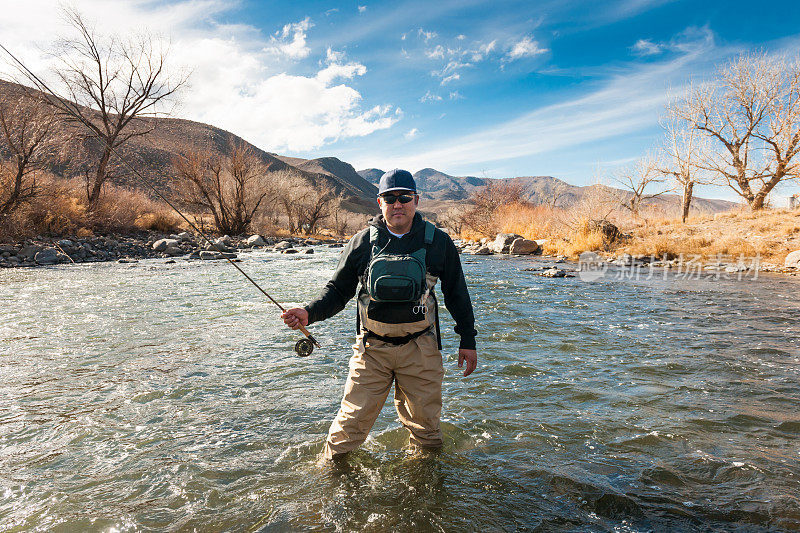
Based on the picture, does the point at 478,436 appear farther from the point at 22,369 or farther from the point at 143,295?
the point at 143,295

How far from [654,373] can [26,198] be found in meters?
20.8

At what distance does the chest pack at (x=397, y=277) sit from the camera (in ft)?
8.35

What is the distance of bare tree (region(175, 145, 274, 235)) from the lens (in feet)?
91.2

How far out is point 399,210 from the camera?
269cm

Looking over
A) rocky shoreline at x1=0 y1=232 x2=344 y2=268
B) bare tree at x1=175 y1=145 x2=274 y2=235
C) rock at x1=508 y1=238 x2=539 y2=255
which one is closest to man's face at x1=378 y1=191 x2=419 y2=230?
rocky shoreline at x1=0 y1=232 x2=344 y2=268

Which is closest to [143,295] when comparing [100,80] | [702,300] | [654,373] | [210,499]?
[210,499]

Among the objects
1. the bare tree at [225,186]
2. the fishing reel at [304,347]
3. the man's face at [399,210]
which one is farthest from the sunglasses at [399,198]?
the bare tree at [225,186]

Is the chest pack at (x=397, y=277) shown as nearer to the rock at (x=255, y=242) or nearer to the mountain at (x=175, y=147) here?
the mountain at (x=175, y=147)

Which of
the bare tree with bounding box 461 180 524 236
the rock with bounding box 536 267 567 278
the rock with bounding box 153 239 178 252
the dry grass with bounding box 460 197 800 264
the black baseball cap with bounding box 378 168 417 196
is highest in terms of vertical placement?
the bare tree with bounding box 461 180 524 236

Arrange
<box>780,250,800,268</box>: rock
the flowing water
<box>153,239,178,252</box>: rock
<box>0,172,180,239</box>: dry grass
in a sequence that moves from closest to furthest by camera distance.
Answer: the flowing water < <box>780,250,800,268</box>: rock < <box>0,172,180,239</box>: dry grass < <box>153,239,178,252</box>: rock

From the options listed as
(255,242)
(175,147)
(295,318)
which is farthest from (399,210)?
(175,147)

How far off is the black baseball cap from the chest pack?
1.33ft

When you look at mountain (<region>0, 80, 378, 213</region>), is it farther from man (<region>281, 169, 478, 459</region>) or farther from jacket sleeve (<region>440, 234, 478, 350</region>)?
jacket sleeve (<region>440, 234, 478, 350</region>)

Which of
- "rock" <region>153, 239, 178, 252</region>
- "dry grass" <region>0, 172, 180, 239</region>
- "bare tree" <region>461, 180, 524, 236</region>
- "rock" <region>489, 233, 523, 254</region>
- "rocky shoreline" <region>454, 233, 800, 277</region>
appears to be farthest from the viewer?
"bare tree" <region>461, 180, 524, 236</region>
